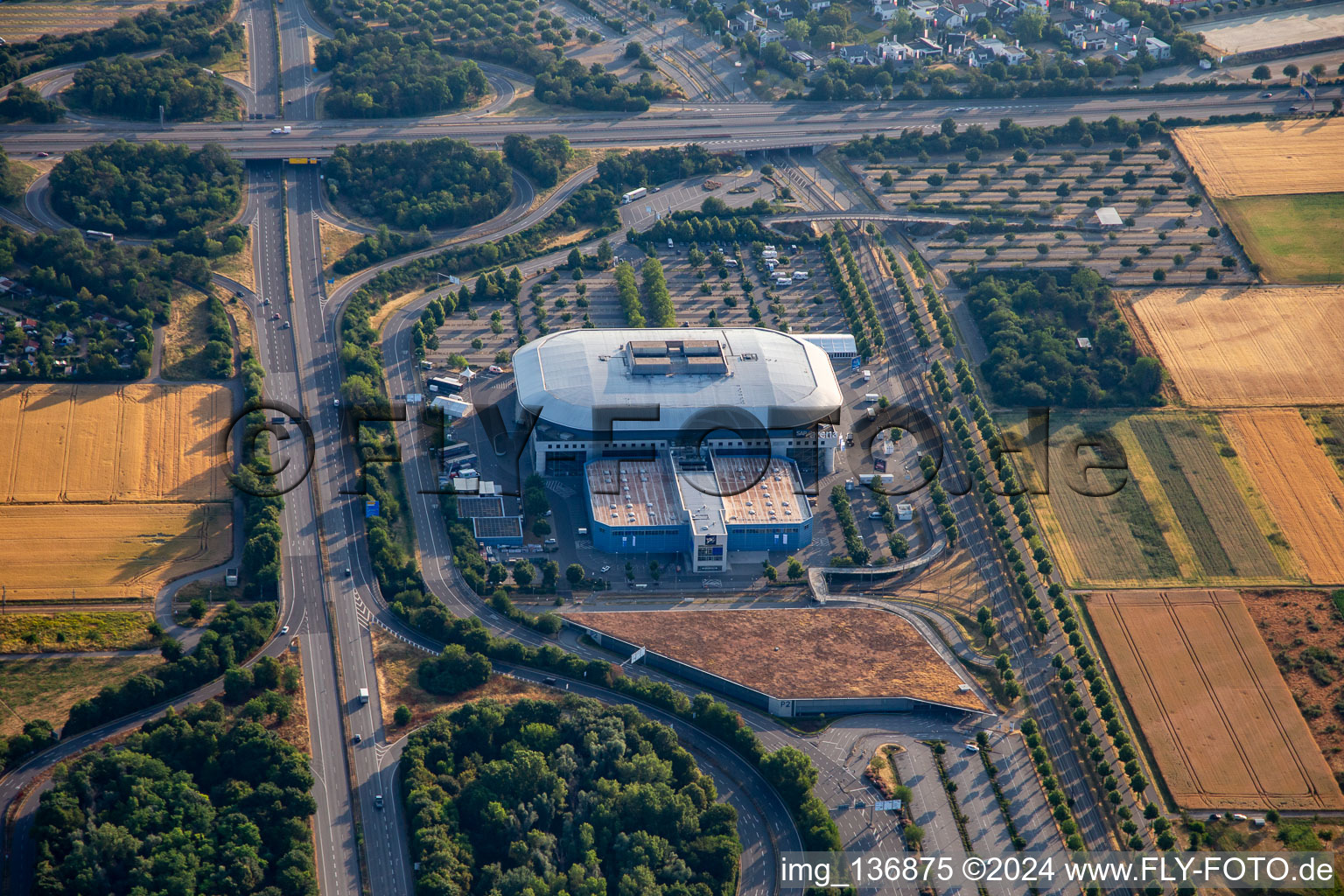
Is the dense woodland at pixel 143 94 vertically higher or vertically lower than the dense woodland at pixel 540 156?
higher

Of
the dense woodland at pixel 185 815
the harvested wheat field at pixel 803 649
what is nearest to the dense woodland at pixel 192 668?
the dense woodland at pixel 185 815

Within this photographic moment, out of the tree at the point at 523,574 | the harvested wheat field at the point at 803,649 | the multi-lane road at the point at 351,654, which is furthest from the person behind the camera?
the tree at the point at 523,574

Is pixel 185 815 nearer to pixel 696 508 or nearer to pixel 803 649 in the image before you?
pixel 803 649

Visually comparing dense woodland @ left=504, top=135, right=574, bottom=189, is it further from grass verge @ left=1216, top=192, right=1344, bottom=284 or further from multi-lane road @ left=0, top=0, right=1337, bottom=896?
grass verge @ left=1216, top=192, right=1344, bottom=284

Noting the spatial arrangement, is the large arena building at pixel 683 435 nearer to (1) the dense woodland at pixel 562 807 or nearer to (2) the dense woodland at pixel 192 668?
(1) the dense woodland at pixel 562 807

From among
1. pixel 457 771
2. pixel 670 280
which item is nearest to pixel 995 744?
pixel 457 771

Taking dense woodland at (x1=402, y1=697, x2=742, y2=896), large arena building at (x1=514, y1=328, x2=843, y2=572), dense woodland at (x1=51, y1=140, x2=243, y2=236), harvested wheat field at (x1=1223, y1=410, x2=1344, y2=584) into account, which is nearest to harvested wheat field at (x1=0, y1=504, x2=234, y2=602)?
dense woodland at (x1=402, y1=697, x2=742, y2=896)

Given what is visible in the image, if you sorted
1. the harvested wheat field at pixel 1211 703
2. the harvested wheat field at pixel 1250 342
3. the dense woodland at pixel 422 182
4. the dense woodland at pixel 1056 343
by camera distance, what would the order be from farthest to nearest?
the dense woodland at pixel 422 182 → the harvested wheat field at pixel 1250 342 → the dense woodland at pixel 1056 343 → the harvested wheat field at pixel 1211 703
